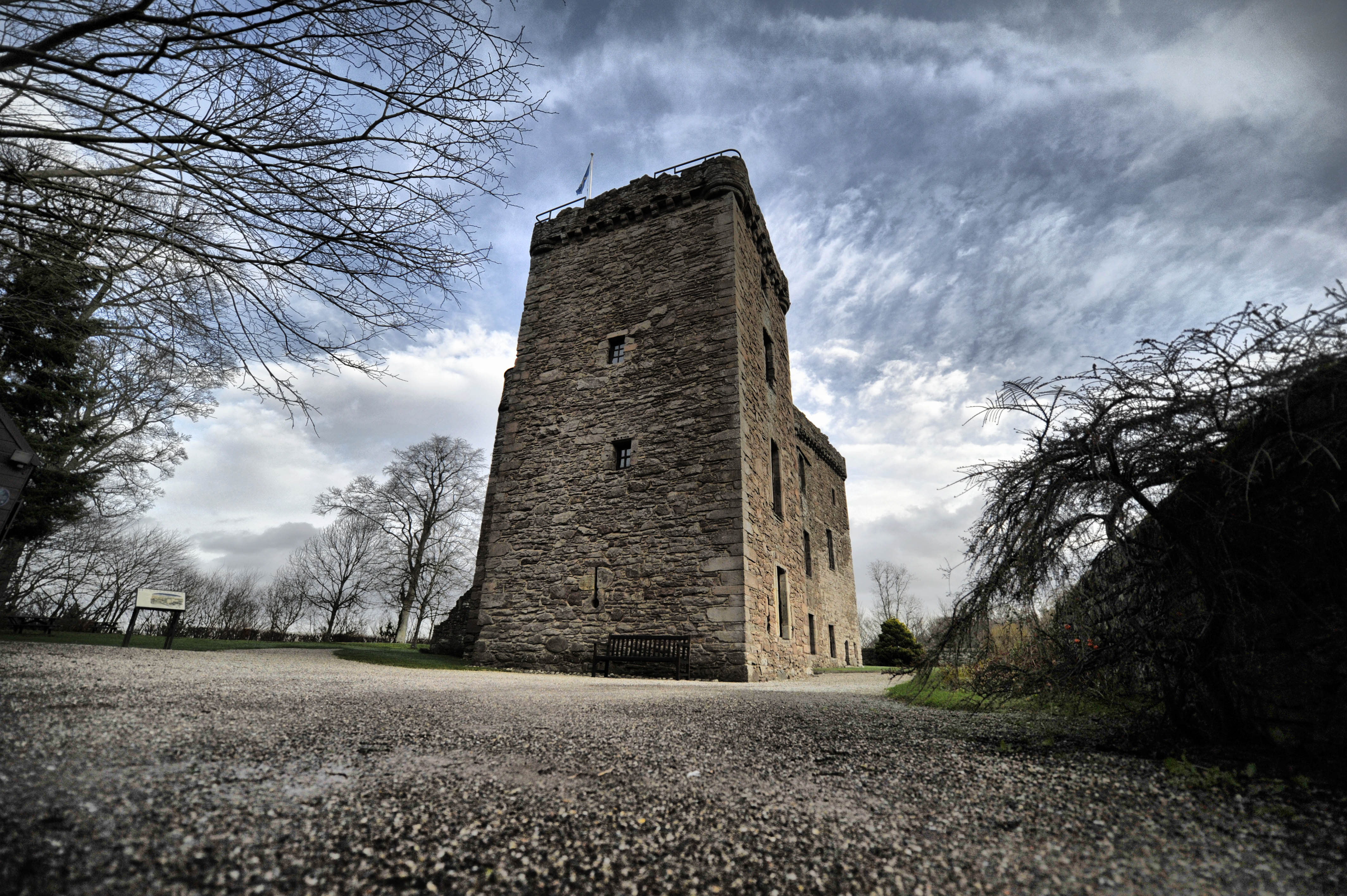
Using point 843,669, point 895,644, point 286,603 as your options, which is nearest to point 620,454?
point 843,669

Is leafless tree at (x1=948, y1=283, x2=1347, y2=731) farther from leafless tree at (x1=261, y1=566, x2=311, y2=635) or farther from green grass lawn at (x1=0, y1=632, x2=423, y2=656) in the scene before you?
leafless tree at (x1=261, y1=566, x2=311, y2=635)

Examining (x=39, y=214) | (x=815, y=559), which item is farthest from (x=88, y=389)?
(x=815, y=559)

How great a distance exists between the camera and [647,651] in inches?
343

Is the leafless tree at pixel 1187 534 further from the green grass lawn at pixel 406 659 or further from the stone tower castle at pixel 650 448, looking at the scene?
the green grass lawn at pixel 406 659

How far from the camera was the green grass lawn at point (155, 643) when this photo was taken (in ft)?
26.1

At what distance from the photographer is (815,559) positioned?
1836 centimetres

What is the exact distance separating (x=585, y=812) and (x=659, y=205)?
12000 millimetres

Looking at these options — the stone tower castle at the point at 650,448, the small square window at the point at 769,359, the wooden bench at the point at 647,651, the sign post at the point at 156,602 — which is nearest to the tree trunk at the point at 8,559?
the sign post at the point at 156,602

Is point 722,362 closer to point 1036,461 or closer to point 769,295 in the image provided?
point 769,295

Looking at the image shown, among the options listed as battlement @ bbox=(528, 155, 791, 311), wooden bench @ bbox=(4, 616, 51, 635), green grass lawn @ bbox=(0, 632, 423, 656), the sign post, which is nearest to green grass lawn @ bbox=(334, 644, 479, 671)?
green grass lawn @ bbox=(0, 632, 423, 656)

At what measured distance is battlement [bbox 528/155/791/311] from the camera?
1143 cm

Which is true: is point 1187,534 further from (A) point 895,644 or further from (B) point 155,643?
(A) point 895,644

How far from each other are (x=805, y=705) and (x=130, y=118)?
6387mm

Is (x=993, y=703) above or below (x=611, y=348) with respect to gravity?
below
